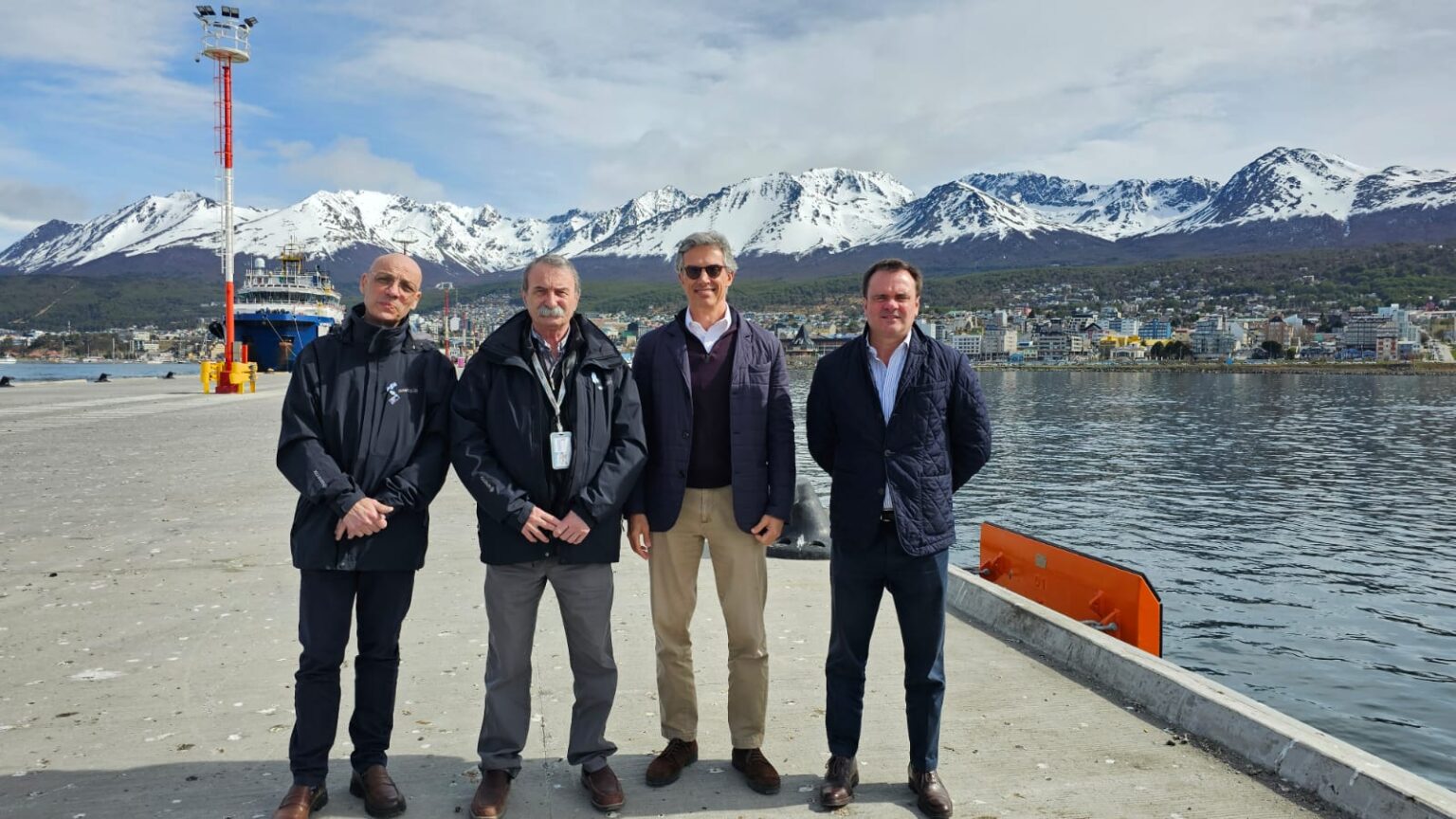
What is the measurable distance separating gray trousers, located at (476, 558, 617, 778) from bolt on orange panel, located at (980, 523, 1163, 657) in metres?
3.36

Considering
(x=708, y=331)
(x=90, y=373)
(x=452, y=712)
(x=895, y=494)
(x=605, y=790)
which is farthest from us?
(x=90, y=373)

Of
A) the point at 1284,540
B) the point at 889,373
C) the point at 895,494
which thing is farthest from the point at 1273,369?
the point at 895,494

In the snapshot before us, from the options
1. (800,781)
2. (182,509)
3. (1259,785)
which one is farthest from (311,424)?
(182,509)

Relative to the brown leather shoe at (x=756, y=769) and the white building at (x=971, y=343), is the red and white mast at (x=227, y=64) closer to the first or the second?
the brown leather shoe at (x=756, y=769)

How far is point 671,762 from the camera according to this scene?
3.48 m

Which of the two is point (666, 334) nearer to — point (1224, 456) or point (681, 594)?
point (681, 594)

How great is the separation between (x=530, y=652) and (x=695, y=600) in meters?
0.63

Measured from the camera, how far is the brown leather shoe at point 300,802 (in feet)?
10.1

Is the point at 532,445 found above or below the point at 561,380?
below

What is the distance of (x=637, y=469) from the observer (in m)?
3.38

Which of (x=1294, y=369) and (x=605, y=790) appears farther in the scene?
(x=1294, y=369)

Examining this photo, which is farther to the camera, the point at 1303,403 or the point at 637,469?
the point at 1303,403

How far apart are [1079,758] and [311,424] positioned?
308 centimetres

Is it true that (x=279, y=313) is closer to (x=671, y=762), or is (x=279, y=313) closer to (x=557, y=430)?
(x=557, y=430)
